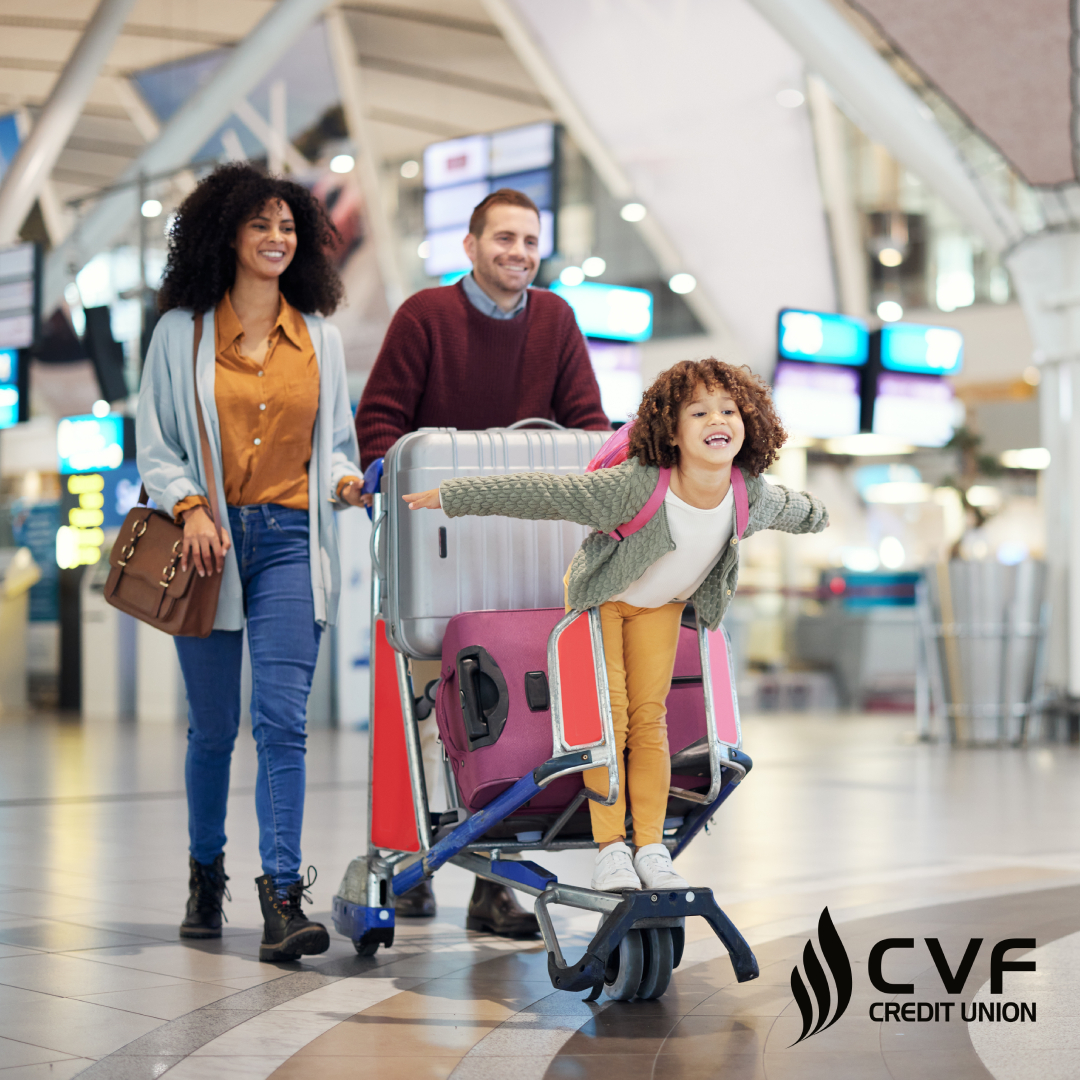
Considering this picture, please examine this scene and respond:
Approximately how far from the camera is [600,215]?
1169 inches

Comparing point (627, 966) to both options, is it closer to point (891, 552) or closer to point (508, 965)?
point (508, 965)

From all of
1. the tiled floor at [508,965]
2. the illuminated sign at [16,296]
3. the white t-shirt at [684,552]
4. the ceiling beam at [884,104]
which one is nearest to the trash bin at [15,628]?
the illuminated sign at [16,296]

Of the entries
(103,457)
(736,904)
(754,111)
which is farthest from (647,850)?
(754,111)

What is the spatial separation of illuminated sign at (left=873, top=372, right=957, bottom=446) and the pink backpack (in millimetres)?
12083

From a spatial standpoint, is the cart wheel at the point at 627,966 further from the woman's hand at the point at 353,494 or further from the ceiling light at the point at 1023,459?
the ceiling light at the point at 1023,459

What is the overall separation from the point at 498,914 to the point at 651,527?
1319 mm

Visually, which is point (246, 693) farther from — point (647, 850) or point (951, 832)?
point (647, 850)

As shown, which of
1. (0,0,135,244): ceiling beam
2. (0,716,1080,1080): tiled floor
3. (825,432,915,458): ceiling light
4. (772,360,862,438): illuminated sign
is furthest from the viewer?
(825,432,915,458): ceiling light

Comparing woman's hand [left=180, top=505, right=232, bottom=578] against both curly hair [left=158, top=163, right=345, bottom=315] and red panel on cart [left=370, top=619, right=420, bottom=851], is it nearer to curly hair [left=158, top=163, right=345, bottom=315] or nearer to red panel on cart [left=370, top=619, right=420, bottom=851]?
red panel on cart [left=370, top=619, right=420, bottom=851]

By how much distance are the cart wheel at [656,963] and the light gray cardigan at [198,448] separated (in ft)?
3.96

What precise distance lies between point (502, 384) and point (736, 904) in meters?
1.61

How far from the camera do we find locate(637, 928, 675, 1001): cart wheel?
9.94 feet

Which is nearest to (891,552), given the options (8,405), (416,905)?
(8,405)

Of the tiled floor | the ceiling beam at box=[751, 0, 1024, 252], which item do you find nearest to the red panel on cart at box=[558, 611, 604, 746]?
the tiled floor
